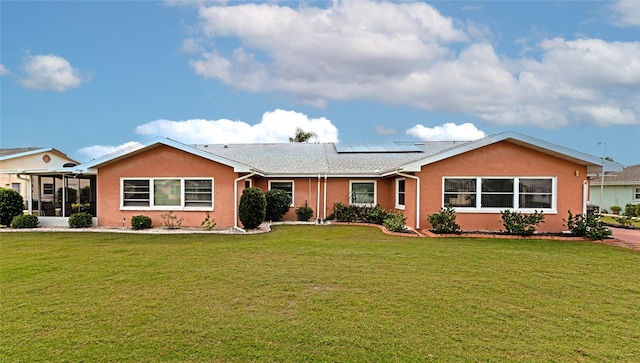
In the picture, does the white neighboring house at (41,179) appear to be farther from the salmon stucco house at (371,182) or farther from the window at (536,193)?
the window at (536,193)

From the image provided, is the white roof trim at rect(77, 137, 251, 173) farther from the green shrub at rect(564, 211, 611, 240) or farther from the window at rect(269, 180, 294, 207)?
the green shrub at rect(564, 211, 611, 240)

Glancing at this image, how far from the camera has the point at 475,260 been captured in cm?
916

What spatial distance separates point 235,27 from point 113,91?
637cm

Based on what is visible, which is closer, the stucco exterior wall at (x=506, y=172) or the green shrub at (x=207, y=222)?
the stucco exterior wall at (x=506, y=172)

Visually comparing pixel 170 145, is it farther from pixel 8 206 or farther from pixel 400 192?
pixel 400 192

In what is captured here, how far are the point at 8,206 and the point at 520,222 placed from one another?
882 inches

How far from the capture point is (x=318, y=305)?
5.61m

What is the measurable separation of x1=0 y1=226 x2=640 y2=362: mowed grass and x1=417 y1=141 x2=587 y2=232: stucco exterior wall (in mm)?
4155

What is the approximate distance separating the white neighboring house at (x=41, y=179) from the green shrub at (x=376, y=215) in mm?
14786

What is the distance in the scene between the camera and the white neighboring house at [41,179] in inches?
711

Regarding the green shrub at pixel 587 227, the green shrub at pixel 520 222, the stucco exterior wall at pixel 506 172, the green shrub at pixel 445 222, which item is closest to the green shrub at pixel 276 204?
the stucco exterior wall at pixel 506 172

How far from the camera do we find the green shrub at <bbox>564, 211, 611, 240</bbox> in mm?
13062

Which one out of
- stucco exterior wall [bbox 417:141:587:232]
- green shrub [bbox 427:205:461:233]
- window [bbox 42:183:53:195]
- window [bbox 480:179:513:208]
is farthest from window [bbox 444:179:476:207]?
window [bbox 42:183:53:195]

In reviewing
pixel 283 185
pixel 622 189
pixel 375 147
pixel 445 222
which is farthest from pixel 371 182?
pixel 622 189
